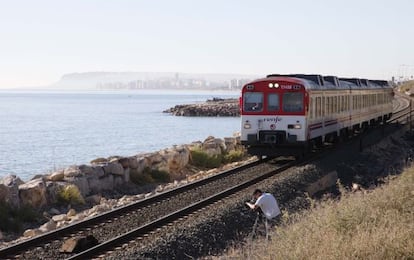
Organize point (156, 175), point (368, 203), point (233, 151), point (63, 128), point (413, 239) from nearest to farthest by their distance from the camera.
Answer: point (413, 239) < point (368, 203) < point (156, 175) < point (233, 151) < point (63, 128)

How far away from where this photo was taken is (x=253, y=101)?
864 inches

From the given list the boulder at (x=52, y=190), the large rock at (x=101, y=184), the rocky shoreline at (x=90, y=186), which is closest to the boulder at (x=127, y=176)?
the rocky shoreline at (x=90, y=186)

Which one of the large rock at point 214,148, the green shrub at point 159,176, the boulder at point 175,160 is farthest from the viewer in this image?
the large rock at point 214,148

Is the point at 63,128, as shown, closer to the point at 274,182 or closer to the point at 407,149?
the point at 407,149

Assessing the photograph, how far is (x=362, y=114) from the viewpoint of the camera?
33.6 metres

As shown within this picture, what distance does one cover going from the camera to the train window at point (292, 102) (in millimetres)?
21422

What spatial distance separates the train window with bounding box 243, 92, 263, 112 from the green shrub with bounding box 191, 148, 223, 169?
5.07 meters

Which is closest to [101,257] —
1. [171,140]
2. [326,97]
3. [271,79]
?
[271,79]

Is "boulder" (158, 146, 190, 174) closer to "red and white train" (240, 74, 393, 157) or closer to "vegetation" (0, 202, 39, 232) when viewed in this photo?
"red and white train" (240, 74, 393, 157)

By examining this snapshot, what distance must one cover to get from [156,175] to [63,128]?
48.2 meters

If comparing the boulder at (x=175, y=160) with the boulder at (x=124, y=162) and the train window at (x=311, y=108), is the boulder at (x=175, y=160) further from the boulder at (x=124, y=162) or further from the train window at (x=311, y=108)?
the train window at (x=311, y=108)

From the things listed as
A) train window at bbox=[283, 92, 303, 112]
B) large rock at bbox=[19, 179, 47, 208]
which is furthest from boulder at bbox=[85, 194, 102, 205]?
train window at bbox=[283, 92, 303, 112]

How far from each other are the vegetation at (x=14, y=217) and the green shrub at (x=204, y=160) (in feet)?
35.5

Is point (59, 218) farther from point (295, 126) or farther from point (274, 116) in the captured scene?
point (295, 126)
